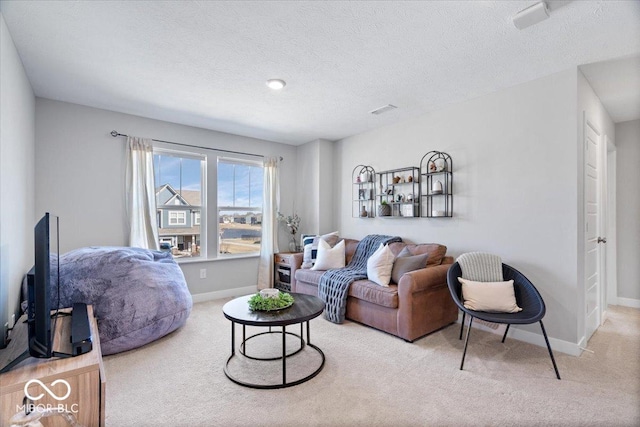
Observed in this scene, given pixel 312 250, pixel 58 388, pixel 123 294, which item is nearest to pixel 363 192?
pixel 312 250

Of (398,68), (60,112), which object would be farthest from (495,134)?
(60,112)

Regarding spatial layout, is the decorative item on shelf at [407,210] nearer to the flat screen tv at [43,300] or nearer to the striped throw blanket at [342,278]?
the striped throw blanket at [342,278]

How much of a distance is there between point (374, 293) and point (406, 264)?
1.51 ft

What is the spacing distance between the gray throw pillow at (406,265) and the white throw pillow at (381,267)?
5 cm

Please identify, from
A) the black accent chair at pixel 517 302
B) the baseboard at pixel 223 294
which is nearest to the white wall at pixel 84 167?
the baseboard at pixel 223 294

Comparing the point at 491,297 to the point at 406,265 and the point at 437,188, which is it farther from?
the point at 437,188

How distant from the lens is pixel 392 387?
2.12 m

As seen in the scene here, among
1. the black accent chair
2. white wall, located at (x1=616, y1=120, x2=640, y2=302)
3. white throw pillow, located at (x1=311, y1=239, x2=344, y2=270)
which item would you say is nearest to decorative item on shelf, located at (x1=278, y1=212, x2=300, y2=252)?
white throw pillow, located at (x1=311, y1=239, x2=344, y2=270)

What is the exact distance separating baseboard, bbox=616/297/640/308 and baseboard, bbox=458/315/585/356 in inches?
81.7

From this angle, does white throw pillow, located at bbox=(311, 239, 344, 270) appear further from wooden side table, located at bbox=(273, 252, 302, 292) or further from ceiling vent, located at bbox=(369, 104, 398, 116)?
ceiling vent, located at bbox=(369, 104, 398, 116)

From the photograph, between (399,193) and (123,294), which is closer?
(123,294)

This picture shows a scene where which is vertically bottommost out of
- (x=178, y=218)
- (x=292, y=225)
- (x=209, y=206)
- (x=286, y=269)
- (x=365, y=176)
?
(x=286, y=269)

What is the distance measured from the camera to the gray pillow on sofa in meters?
3.15

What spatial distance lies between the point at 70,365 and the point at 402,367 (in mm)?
2109
